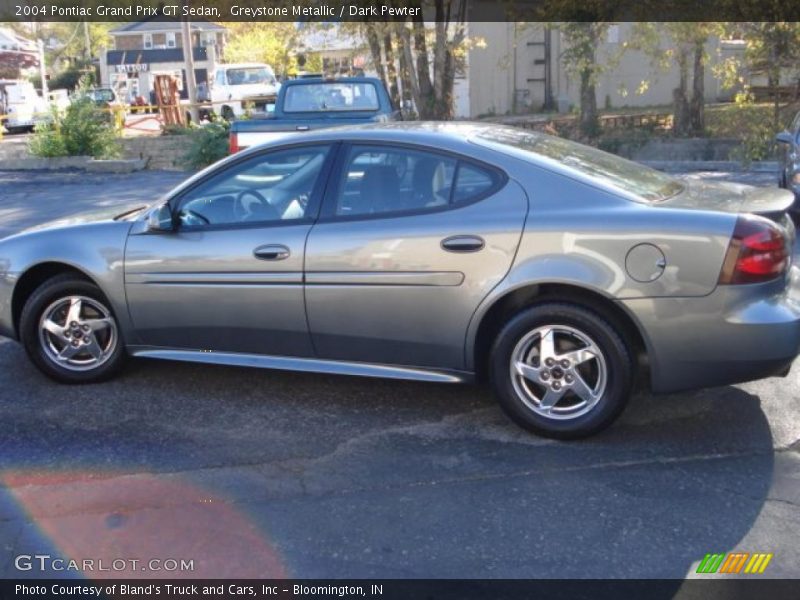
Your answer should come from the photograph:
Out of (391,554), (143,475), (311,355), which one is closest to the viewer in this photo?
(391,554)

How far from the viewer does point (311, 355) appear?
5242mm

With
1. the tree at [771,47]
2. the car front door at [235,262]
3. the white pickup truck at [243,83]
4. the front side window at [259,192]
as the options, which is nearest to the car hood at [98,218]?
the car front door at [235,262]

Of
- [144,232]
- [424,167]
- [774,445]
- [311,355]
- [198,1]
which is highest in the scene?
[198,1]

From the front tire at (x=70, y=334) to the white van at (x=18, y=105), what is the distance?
3420 cm

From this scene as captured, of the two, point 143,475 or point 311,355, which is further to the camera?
point 311,355

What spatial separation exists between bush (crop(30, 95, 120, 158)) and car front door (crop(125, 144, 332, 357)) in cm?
1547

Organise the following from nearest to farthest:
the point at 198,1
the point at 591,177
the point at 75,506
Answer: the point at 75,506 → the point at 591,177 → the point at 198,1

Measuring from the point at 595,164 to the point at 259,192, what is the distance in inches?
73.4

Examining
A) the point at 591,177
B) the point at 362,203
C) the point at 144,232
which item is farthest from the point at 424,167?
the point at 144,232

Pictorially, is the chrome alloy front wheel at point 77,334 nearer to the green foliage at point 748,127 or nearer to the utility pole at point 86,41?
the green foliage at point 748,127

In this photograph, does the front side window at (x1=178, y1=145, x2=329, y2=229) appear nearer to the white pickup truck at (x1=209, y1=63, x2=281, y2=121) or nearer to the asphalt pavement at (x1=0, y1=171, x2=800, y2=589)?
the asphalt pavement at (x1=0, y1=171, x2=800, y2=589)

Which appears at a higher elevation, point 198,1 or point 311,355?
point 198,1

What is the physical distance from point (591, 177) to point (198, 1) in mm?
24309

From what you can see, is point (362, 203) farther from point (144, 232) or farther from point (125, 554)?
point (125, 554)
